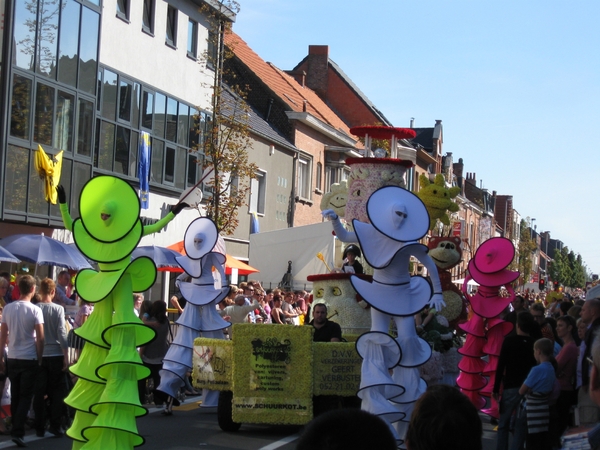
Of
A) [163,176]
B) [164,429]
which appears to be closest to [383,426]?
[164,429]

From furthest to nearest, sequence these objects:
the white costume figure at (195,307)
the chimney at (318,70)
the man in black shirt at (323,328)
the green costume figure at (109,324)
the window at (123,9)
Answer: the chimney at (318,70) < the window at (123,9) < the white costume figure at (195,307) < the man in black shirt at (323,328) < the green costume figure at (109,324)

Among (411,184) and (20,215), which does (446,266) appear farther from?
(411,184)

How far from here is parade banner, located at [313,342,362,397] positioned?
10.8m

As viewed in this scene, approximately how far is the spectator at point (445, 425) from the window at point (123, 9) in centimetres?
2347

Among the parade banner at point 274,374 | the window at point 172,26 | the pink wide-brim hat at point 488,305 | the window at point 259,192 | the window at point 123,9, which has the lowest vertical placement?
the parade banner at point 274,374

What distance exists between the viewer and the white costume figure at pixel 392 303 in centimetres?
932

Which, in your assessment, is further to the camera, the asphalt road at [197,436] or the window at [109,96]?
the window at [109,96]

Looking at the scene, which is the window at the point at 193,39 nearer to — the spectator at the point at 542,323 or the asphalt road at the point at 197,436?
the spectator at the point at 542,323

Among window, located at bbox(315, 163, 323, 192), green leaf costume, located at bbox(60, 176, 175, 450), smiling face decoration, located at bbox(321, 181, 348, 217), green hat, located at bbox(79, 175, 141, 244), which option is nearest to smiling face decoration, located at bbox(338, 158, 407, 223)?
smiling face decoration, located at bbox(321, 181, 348, 217)

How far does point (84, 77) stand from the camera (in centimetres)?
2278

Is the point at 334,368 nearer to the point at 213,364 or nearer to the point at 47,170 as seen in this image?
the point at 213,364

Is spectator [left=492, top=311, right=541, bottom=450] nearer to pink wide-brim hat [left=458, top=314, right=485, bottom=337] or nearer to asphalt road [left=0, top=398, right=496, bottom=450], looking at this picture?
asphalt road [left=0, top=398, right=496, bottom=450]

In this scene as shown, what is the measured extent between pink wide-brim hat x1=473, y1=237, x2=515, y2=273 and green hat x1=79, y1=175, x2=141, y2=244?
18.9ft

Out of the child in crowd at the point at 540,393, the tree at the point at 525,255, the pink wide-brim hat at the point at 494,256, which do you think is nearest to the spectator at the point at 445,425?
the child in crowd at the point at 540,393
